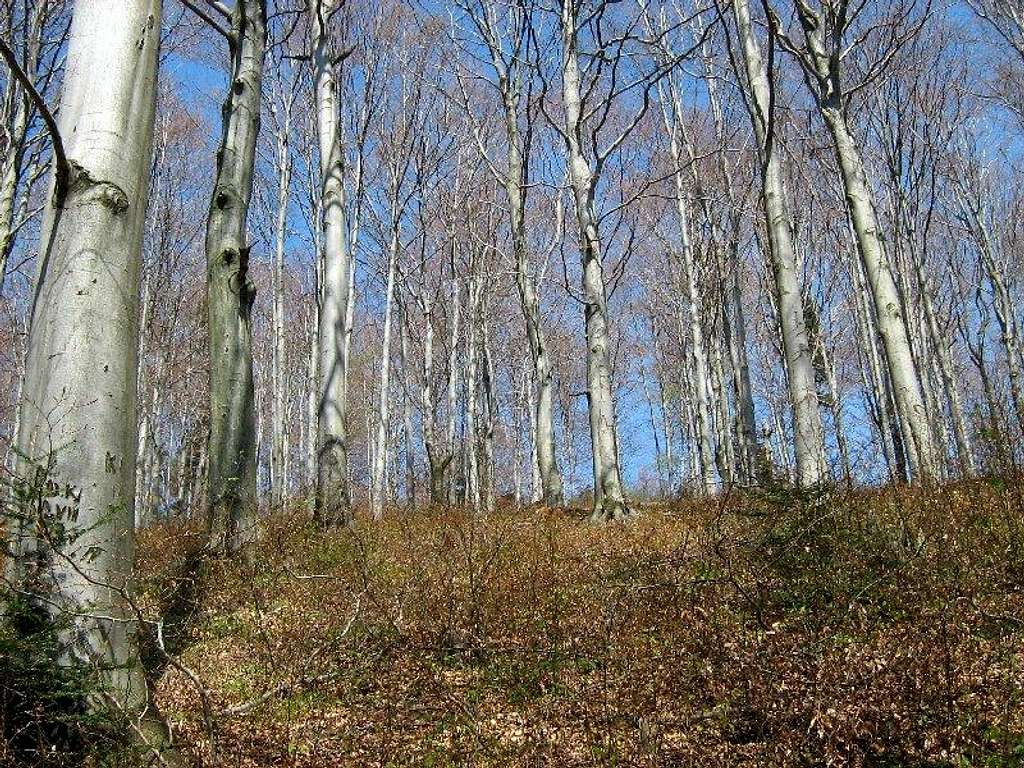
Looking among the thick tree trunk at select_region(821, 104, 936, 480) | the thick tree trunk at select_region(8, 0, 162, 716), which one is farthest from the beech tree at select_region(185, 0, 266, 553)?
the thick tree trunk at select_region(821, 104, 936, 480)

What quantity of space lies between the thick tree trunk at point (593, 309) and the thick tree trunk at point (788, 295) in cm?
208

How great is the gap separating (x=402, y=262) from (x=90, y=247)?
1518 cm

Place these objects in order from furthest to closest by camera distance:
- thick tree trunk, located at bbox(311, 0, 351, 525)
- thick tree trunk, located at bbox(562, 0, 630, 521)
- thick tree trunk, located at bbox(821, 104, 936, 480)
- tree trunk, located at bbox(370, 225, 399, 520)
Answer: tree trunk, located at bbox(370, 225, 399, 520)
thick tree trunk, located at bbox(562, 0, 630, 521)
thick tree trunk, located at bbox(311, 0, 351, 525)
thick tree trunk, located at bbox(821, 104, 936, 480)

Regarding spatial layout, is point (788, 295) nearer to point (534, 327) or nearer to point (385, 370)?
point (534, 327)

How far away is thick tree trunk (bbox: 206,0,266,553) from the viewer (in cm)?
550

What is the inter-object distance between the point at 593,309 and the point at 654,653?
5549 mm

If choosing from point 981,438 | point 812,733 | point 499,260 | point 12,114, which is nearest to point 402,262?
point 499,260

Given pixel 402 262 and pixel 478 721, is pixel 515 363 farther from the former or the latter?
pixel 478 721

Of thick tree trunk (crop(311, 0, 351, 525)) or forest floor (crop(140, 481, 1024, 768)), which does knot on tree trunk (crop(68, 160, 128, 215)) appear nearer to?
forest floor (crop(140, 481, 1024, 768))

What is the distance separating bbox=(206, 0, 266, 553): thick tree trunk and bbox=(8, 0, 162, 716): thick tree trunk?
322 cm

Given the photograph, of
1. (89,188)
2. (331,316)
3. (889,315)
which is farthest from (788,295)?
(89,188)

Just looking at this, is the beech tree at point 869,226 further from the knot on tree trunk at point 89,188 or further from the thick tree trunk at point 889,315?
the knot on tree trunk at point 89,188

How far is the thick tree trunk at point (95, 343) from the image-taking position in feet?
7.25

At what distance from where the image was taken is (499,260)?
63.8 ft
